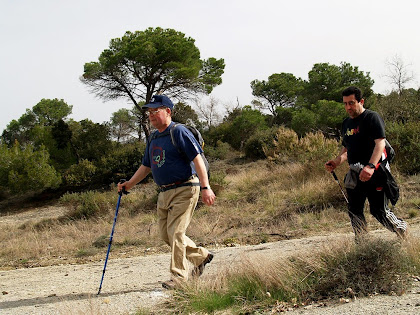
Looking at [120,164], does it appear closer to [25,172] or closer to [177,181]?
[25,172]

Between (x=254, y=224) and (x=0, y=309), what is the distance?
5.66 meters

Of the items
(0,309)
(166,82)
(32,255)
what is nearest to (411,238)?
(0,309)

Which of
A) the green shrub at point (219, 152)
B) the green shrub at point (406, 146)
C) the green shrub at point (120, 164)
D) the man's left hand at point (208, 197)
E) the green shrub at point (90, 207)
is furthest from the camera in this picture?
the green shrub at point (219, 152)

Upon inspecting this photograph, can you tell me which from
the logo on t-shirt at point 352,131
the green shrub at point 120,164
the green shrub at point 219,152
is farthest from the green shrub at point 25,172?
the logo on t-shirt at point 352,131

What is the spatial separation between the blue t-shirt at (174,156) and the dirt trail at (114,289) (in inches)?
42.1

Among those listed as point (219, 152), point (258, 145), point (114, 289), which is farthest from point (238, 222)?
point (219, 152)

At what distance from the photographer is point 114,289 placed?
15.5ft

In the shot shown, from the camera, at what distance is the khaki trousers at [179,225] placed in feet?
13.6

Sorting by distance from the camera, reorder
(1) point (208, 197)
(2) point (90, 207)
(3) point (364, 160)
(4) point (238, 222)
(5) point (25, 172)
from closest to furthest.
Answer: (1) point (208, 197), (3) point (364, 160), (4) point (238, 222), (2) point (90, 207), (5) point (25, 172)

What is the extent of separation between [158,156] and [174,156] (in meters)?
0.19

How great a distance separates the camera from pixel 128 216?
1291 cm

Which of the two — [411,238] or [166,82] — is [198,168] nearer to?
[411,238]

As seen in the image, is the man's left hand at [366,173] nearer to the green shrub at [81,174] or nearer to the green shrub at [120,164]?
the green shrub at [120,164]

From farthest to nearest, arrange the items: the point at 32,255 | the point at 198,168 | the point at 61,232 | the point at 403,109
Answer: the point at 403,109 < the point at 61,232 < the point at 32,255 < the point at 198,168
